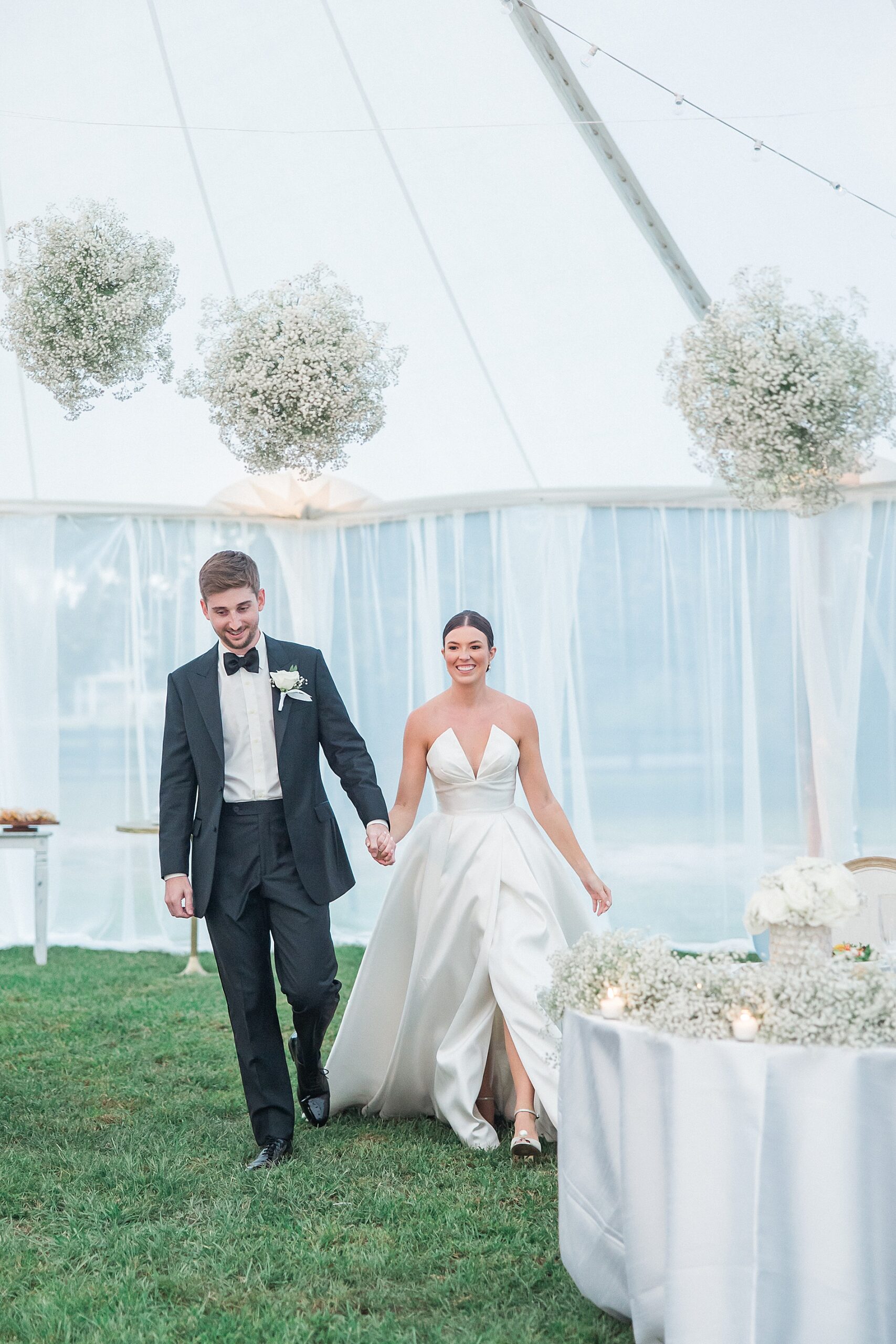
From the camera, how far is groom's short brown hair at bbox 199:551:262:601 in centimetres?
369

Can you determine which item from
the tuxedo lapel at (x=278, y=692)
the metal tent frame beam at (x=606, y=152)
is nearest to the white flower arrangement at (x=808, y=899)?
the tuxedo lapel at (x=278, y=692)

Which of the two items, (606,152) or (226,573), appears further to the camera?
(606,152)

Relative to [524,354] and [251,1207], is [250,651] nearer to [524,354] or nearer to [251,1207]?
[251,1207]

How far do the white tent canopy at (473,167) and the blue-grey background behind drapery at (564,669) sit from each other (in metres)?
0.99

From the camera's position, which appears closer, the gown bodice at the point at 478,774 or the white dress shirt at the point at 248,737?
the white dress shirt at the point at 248,737

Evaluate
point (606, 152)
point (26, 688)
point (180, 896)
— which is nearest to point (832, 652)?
point (606, 152)

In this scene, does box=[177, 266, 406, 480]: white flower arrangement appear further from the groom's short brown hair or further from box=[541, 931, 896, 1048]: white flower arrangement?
box=[541, 931, 896, 1048]: white flower arrangement

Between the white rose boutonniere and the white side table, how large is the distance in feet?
14.6

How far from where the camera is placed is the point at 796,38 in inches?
191

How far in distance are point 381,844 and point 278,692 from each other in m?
0.58

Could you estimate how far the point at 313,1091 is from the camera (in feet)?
13.9

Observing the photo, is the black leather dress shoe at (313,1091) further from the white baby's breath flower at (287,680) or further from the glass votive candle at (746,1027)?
the glass votive candle at (746,1027)

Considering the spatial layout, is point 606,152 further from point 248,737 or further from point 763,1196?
point 763,1196

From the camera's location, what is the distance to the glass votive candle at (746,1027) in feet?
7.43
